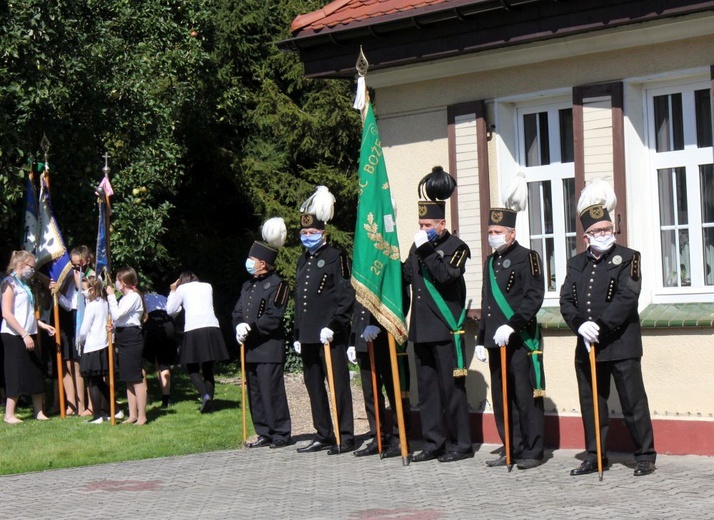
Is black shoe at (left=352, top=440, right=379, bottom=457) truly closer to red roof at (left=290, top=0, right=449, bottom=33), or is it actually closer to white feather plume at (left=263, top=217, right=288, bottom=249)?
white feather plume at (left=263, top=217, right=288, bottom=249)

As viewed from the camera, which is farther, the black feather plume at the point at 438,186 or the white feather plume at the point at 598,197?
the black feather plume at the point at 438,186

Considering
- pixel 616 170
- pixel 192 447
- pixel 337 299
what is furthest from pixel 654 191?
pixel 192 447

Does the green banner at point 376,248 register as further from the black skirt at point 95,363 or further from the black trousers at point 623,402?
the black skirt at point 95,363

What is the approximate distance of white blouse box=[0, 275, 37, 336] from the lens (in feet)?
46.5

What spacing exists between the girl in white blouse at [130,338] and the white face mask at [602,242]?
620cm

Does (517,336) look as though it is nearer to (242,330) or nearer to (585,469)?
(585,469)

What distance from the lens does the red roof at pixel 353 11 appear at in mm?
11508

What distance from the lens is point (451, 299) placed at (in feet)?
34.8

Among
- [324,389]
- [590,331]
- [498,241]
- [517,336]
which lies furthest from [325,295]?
[590,331]

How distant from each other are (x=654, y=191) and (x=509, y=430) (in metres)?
2.48

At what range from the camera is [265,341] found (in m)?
11.9

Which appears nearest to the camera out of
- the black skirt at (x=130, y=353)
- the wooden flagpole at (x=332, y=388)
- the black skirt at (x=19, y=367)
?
the wooden flagpole at (x=332, y=388)

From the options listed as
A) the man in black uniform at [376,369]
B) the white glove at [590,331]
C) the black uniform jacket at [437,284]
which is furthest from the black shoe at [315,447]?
the white glove at [590,331]

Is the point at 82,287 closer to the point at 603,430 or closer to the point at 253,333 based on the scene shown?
the point at 253,333
